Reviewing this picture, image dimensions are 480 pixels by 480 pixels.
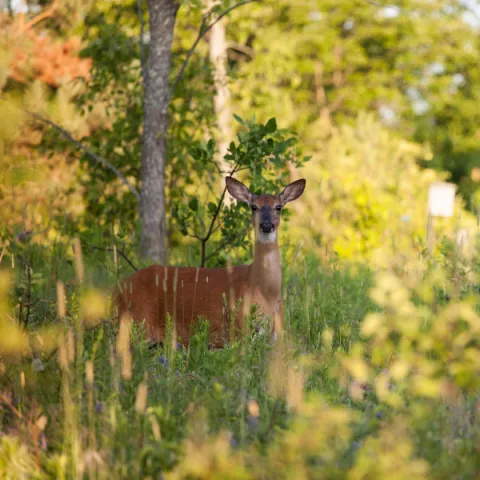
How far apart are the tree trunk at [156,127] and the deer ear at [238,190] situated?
1730mm

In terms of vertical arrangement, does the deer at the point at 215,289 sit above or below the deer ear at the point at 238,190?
below

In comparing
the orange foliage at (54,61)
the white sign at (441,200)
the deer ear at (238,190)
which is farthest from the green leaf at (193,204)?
the orange foliage at (54,61)

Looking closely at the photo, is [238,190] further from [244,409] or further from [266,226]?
[244,409]

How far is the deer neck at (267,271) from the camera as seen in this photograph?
17.6ft

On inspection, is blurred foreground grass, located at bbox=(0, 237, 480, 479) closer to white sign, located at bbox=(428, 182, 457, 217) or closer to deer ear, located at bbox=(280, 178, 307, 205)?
deer ear, located at bbox=(280, 178, 307, 205)

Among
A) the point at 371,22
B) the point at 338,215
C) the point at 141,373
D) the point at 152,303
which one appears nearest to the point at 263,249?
the point at 152,303

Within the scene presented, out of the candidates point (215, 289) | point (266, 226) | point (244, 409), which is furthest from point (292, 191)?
point (244, 409)

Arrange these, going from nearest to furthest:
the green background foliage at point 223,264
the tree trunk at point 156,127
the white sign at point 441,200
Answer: the green background foliage at point 223,264 → the tree trunk at point 156,127 → the white sign at point 441,200

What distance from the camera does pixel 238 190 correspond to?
5.75m

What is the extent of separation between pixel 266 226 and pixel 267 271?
1.02 ft

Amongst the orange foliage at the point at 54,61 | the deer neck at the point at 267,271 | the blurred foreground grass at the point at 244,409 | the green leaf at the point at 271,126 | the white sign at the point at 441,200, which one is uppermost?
the orange foliage at the point at 54,61

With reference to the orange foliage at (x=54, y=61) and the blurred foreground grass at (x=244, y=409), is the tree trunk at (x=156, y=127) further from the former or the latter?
the orange foliage at (x=54, y=61)

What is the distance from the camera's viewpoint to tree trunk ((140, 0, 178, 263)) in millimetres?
7129

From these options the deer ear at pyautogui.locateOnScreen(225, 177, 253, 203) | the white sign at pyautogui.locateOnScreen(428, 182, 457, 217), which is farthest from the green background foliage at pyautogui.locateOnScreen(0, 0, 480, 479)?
the white sign at pyautogui.locateOnScreen(428, 182, 457, 217)
